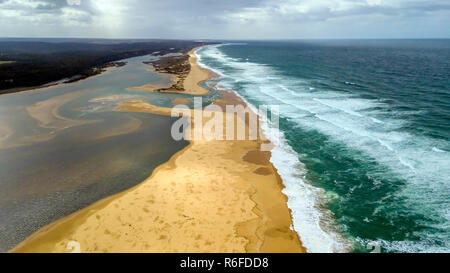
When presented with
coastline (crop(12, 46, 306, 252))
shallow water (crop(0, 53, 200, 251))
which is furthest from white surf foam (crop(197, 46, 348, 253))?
shallow water (crop(0, 53, 200, 251))

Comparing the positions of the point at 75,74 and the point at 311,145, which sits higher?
the point at 75,74

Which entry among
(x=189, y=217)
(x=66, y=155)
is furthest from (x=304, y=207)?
(x=66, y=155)

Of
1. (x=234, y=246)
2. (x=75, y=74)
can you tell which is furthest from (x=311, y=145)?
(x=75, y=74)

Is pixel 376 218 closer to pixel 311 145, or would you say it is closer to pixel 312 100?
pixel 311 145
